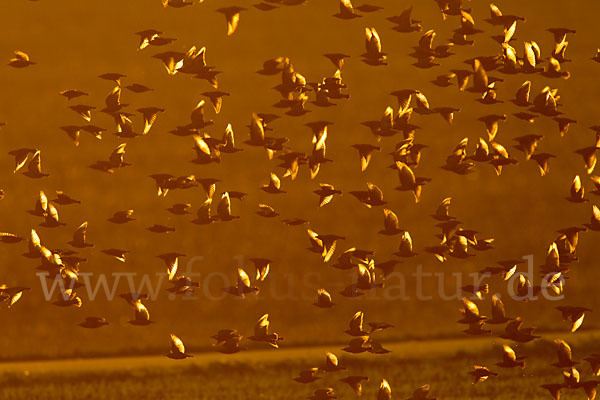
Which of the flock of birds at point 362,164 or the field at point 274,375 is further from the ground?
the flock of birds at point 362,164

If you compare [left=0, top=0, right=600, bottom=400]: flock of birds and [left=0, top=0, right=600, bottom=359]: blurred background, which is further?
[left=0, top=0, right=600, bottom=359]: blurred background

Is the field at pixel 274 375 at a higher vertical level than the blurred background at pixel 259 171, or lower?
lower

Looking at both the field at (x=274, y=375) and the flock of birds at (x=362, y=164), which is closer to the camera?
the flock of birds at (x=362, y=164)

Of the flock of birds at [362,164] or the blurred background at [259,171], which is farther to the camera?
the blurred background at [259,171]

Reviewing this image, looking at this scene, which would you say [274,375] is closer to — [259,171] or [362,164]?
[259,171]

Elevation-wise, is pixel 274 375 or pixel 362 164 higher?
pixel 362 164

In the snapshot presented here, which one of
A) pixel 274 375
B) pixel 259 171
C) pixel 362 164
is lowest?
pixel 274 375

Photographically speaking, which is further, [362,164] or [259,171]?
[259,171]

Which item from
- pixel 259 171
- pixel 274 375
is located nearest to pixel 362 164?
pixel 259 171

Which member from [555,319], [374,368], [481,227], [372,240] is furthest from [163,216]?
[555,319]

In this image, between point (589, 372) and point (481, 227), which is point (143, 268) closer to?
point (481, 227)

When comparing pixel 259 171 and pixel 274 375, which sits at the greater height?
pixel 259 171
